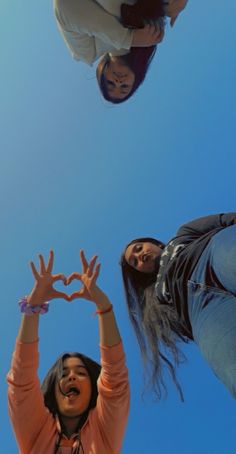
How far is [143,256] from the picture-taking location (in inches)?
137

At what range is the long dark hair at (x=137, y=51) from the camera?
295 centimetres

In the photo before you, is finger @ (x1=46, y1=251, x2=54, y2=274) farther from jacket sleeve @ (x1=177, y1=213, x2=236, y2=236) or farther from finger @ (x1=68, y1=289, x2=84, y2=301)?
jacket sleeve @ (x1=177, y1=213, x2=236, y2=236)

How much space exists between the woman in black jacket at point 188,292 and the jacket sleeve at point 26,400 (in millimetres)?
974

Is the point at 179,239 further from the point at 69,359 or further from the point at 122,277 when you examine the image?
the point at 69,359

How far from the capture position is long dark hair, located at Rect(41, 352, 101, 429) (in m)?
3.17

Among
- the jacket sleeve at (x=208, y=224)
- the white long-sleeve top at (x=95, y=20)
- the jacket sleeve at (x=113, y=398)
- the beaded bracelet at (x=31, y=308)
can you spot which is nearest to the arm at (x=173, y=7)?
the white long-sleeve top at (x=95, y=20)

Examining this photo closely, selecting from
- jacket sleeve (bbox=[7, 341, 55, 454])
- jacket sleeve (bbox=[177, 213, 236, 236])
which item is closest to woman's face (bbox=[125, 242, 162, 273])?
jacket sleeve (bbox=[177, 213, 236, 236])

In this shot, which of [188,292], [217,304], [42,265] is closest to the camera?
[217,304]

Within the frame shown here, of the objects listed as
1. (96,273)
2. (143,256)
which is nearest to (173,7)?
(143,256)

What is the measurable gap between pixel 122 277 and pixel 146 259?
1.44ft

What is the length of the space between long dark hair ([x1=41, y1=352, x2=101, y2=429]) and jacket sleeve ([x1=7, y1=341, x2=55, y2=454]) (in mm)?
180

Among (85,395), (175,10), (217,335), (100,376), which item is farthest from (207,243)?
(175,10)

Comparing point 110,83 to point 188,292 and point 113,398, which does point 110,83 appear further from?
point 113,398

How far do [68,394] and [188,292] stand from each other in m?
1.21
